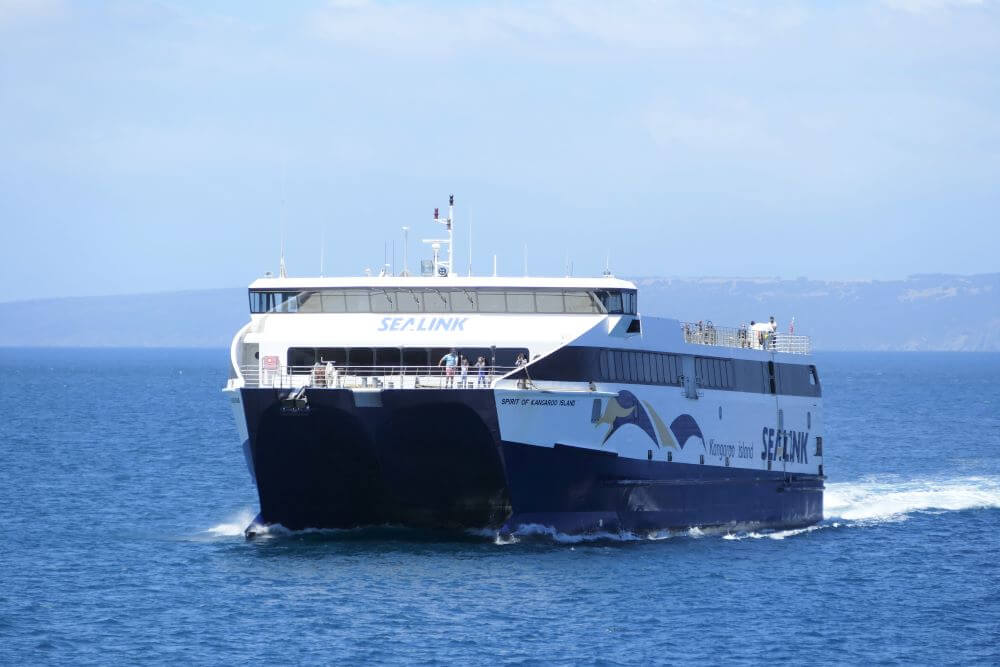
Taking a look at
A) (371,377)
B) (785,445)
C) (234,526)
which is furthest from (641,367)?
(234,526)

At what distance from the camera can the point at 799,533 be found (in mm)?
43844

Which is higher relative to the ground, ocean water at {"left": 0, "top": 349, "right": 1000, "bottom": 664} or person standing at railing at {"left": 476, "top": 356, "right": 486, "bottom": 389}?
person standing at railing at {"left": 476, "top": 356, "right": 486, "bottom": 389}

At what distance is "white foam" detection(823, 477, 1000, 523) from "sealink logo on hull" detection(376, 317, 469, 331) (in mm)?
16166

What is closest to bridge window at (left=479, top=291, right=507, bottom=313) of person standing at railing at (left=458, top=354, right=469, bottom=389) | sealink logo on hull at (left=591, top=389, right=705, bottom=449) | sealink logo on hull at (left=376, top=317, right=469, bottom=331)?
sealink logo on hull at (left=376, top=317, right=469, bottom=331)

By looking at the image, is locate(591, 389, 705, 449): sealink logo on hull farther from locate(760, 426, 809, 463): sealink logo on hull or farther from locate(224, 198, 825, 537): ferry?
locate(760, 426, 809, 463): sealink logo on hull

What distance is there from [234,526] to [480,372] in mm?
9781

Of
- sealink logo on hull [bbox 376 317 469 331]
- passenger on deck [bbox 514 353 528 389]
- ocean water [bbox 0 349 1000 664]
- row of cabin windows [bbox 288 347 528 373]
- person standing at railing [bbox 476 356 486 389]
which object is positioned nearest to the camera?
ocean water [bbox 0 349 1000 664]

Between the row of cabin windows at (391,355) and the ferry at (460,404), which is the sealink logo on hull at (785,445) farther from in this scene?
the row of cabin windows at (391,355)

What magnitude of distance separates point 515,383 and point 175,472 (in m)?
26.1

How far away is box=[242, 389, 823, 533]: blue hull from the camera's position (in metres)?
34.5

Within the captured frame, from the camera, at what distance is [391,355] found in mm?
36469

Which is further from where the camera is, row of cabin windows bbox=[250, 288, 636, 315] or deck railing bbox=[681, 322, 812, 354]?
deck railing bbox=[681, 322, 812, 354]

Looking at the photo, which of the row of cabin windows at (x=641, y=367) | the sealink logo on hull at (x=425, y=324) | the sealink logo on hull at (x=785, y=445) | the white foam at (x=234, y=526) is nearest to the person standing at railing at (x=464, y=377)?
the sealink logo on hull at (x=425, y=324)

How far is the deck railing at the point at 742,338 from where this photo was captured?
4175 centimetres
